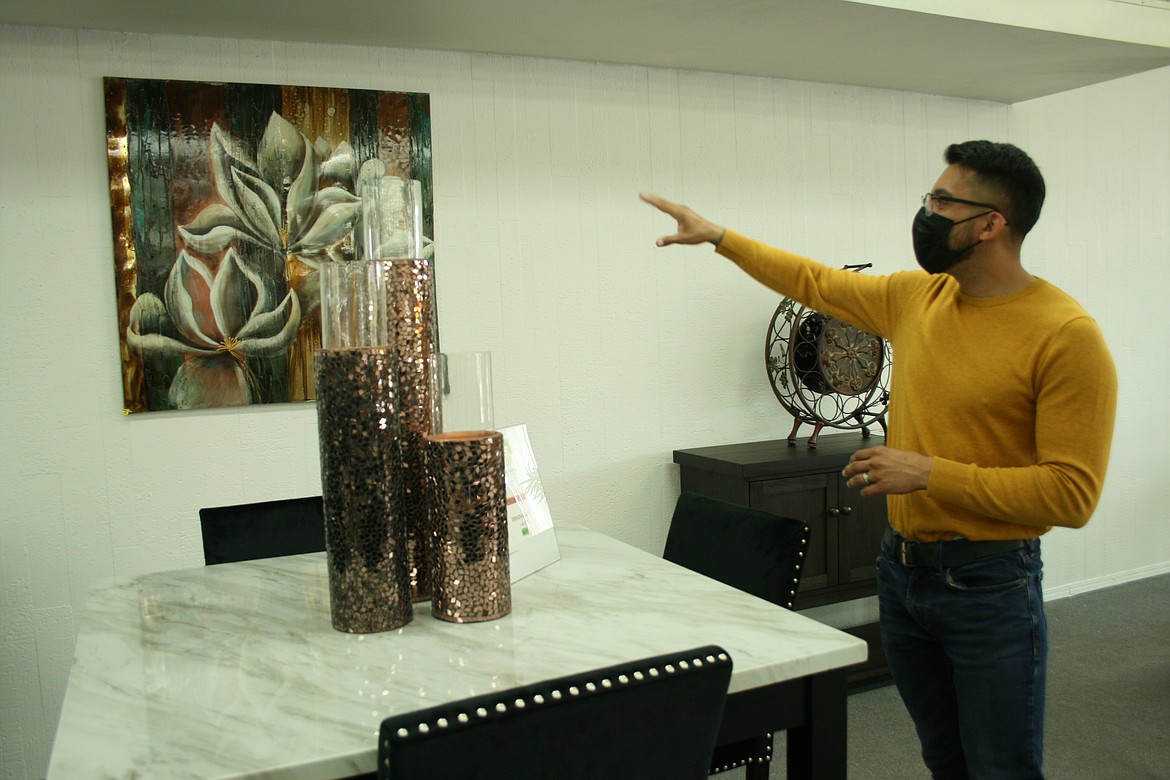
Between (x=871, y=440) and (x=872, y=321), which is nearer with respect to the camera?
(x=872, y=321)

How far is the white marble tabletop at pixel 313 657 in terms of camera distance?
40.0 inches

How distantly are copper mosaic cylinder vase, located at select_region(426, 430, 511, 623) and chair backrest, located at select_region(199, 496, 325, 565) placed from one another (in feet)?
2.63

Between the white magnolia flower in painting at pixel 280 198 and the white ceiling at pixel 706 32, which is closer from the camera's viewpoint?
the white ceiling at pixel 706 32

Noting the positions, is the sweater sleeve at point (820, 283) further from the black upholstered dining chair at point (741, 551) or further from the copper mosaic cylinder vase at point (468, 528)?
the copper mosaic cylinder vase at point (468, 528)

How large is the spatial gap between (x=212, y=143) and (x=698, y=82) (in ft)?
5.90

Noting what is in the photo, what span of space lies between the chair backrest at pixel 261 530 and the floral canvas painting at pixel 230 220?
81 centimetres

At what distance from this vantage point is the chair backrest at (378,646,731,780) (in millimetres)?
875

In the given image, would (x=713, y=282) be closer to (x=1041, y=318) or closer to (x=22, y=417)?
(x=1041, y=318)

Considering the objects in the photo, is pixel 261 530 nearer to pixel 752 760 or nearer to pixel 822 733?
pixel 752 760

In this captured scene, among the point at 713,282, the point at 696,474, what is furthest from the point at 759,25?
the point at 696,474

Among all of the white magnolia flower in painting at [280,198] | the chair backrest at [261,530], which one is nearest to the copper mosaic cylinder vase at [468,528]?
the chair backrest at [261,530]

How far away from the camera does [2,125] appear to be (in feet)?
8.43

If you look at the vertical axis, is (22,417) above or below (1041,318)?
below

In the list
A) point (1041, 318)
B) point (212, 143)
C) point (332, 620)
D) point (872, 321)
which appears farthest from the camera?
point (212, 143)
